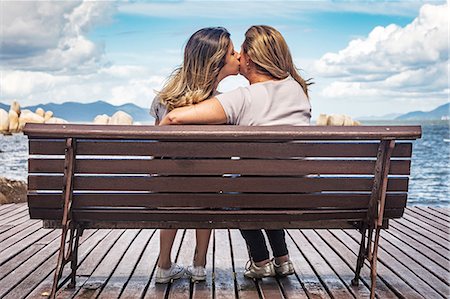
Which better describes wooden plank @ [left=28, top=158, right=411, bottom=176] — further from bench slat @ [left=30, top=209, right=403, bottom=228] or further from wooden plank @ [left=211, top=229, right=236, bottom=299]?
wooden plank @ [left=211, top=229, right=236, bottom=299]

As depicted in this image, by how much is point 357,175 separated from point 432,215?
336 cm

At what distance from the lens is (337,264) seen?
4488mm

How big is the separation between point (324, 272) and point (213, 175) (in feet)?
3.95

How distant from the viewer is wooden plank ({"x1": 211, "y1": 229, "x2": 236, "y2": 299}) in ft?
12.6

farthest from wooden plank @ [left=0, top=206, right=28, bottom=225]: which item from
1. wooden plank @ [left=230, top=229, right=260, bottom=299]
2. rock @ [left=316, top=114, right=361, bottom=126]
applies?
rock @ [left=316, top=114, right=361, bottom=126]

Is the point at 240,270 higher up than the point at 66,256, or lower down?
lower down

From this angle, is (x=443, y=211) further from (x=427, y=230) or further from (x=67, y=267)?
(x=67, y=267)

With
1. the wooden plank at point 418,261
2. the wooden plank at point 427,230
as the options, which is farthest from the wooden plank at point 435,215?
the wooden plank at point 418,261

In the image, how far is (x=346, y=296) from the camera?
3.79 meters

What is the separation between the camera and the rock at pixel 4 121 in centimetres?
5188

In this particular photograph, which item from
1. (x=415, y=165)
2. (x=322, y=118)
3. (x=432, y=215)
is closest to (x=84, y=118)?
(x=322, y=118)

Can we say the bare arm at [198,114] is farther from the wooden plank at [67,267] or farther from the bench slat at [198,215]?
the wooden plank at [67,267]

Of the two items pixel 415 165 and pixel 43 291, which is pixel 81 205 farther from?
pixel 415 165

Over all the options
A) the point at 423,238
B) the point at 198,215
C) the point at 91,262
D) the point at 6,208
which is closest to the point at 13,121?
the point at 6,208
